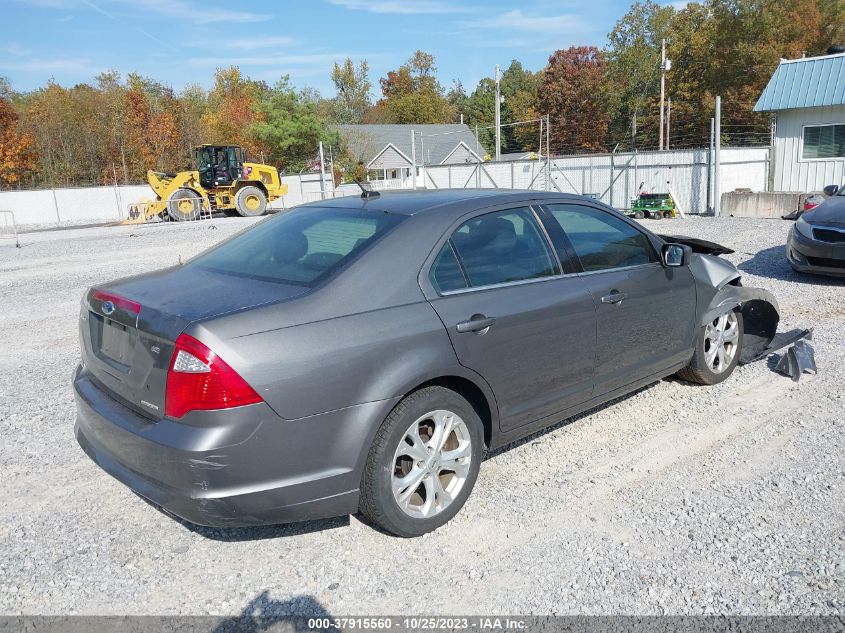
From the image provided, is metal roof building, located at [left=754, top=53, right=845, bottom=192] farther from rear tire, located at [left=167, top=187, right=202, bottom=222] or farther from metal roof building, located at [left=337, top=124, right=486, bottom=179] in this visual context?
metal roof building, located at [left=337, top=124, right=486, bottom=179]

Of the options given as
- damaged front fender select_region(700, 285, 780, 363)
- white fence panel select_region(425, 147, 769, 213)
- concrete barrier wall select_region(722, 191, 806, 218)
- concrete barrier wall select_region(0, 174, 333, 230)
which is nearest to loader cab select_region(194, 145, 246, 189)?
concrete barrier wall select_region(0, 174, 333, 230)

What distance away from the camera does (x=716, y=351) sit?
527cm

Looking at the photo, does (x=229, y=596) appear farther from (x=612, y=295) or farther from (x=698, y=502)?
(x=612, y=295)

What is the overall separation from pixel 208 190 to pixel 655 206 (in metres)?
17.3

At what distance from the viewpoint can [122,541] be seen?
3352 mm

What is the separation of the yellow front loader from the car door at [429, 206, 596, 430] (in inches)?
984

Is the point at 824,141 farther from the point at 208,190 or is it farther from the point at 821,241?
the point at 208,190

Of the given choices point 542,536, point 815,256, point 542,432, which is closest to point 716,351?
point 542,432

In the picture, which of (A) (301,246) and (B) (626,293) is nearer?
(A) (301,246)

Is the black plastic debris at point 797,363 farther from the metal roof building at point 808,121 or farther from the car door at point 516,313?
the metal roof building at point 808,121

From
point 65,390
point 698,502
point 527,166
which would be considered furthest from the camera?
point 527,166

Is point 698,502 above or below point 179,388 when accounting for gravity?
below

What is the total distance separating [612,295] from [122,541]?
302 centimetres

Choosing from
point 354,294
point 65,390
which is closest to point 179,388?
point 354,294
